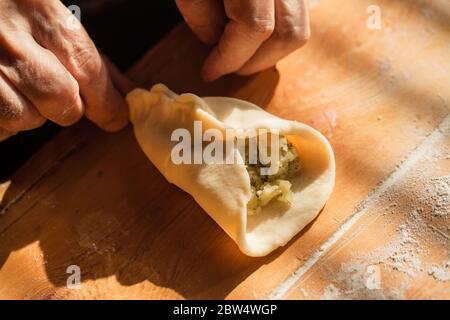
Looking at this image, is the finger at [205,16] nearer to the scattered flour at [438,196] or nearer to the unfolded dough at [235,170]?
the unfolded dough at [235,170]

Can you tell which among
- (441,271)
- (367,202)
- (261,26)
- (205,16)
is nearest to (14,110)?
(205,16)

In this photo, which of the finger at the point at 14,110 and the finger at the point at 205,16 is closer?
the finger at the point at 14,110

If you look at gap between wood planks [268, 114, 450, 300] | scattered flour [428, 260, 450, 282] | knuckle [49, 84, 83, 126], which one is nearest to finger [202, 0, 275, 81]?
knuckle [49, 84, 83, 126]

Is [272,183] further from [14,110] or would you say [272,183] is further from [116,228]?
[14,110]

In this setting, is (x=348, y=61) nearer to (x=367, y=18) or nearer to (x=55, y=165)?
(x=367, y=18)

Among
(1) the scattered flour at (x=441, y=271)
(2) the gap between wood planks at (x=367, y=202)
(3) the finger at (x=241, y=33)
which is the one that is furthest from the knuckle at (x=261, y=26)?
(1) the scattered flour at (x=441, y=271)
